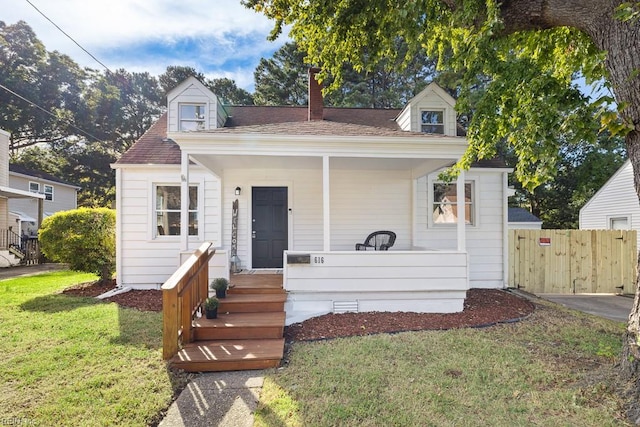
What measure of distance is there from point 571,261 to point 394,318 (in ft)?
17.7

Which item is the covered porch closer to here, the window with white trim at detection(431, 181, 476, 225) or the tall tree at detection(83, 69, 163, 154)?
the window with white trim at detection(431, 181, 476, 225)

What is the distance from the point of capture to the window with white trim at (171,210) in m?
7.00

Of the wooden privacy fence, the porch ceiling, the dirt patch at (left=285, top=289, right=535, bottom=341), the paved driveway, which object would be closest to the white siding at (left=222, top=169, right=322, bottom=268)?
the porch ceiling

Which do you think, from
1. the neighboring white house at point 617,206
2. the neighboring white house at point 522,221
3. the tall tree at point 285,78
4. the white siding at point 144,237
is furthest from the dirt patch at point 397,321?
the tall tree at point 285,78

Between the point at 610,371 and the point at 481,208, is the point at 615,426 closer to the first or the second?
the point at 610,371

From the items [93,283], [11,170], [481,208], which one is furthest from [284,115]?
[11,170]

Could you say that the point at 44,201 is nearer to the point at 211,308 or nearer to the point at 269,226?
the point at 269,226

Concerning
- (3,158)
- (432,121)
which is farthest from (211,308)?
(3,158)

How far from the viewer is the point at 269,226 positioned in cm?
715

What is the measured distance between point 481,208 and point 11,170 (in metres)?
21.7

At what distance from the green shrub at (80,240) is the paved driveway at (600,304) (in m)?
10.4

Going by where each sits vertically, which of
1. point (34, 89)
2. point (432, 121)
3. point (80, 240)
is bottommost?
point (80, 240)

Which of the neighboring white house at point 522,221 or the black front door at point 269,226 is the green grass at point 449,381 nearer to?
the black front door at point 269,226

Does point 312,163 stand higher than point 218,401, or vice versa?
point 312,163
